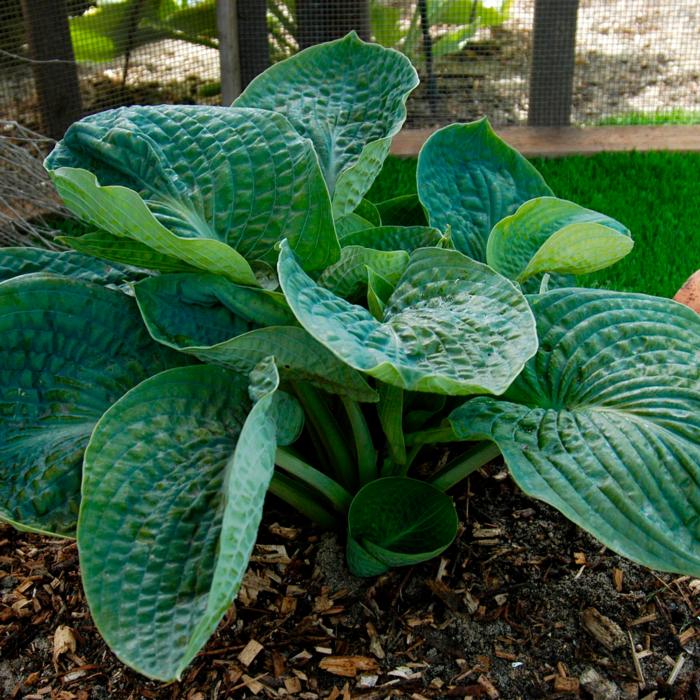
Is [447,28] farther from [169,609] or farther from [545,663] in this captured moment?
[169,609]

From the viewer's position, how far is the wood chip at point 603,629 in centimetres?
116

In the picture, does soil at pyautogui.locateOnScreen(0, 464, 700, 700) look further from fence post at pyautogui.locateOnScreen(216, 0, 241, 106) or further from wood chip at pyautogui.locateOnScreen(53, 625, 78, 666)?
fence post at pyautogui.locateOnScreen(216, 0, 241, 106)

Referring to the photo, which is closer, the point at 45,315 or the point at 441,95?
the point at 45,315

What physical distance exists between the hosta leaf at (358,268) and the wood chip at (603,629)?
0.52 m

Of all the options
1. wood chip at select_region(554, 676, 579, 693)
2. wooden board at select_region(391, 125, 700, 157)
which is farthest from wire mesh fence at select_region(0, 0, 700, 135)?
wood chip at select_region(554, 676, 579, 693)

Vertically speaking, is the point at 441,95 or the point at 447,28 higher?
the point at 447,28

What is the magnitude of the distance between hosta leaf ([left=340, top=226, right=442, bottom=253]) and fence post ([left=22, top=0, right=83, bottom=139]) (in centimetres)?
179

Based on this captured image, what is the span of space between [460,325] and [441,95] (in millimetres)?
2399

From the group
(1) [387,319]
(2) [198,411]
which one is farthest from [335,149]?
(2) [198,411]

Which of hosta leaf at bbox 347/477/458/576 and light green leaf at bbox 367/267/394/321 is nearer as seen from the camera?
light green leaf at bbox 367/267/394/321

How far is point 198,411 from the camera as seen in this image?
1.02 m

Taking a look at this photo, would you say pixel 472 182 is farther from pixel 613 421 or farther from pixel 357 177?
pixel 613 421

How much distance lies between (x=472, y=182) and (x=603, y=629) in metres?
0.68

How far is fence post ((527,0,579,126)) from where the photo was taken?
2947mm
